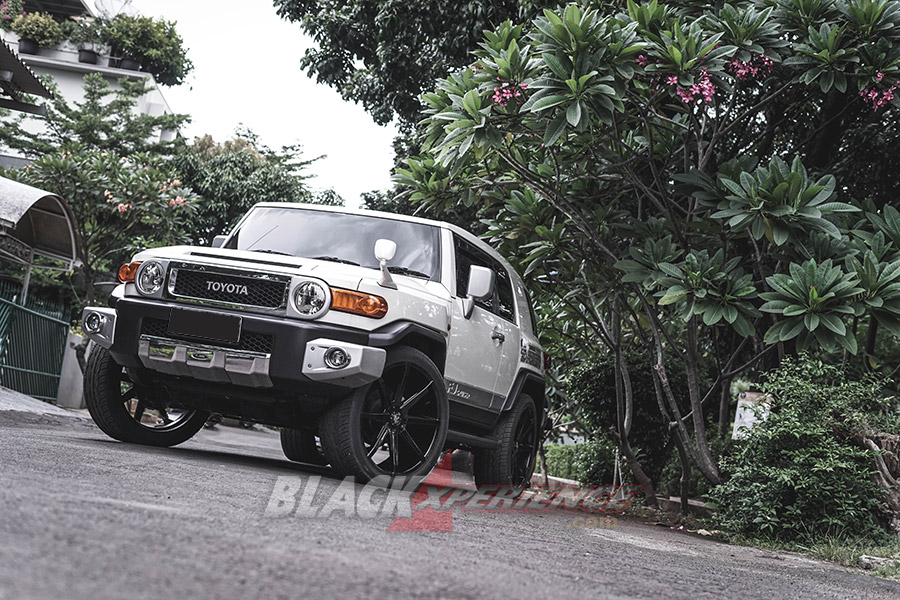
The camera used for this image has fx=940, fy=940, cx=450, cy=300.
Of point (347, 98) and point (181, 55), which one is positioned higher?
point (181, 55)

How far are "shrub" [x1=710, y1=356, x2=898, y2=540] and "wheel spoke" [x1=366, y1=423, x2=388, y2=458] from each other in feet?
10.1

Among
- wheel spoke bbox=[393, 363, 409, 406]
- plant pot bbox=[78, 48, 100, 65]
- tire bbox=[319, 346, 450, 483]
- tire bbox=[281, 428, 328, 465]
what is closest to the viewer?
tire bbox=[319, 346, 450, 483]

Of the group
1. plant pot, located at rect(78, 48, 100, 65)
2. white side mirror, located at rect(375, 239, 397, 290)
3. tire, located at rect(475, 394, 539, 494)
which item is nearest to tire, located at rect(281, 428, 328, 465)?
tire, located at rect(475, 394, 539, 494)

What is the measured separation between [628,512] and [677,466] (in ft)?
13.6

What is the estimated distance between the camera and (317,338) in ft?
19.4

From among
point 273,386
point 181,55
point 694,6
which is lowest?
point 273,386

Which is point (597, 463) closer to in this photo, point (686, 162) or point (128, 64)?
point (686, 162)

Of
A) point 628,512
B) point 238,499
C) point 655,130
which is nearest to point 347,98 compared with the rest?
point 655,130

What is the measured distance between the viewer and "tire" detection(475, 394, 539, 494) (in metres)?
7.97

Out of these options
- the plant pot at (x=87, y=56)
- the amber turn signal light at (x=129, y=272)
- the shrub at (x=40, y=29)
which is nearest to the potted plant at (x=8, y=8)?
the shrub at (x=40, y=29)

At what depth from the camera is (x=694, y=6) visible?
340 inches

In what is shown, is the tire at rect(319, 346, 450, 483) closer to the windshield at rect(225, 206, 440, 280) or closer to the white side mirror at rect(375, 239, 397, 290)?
the white side mirror at rect(375, 239, 397, 290)

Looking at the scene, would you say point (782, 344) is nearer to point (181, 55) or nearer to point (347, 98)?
point (347, 98)

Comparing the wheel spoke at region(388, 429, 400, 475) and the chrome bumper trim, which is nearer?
the chrome bumper trim
